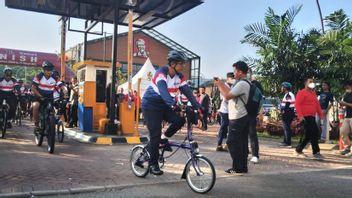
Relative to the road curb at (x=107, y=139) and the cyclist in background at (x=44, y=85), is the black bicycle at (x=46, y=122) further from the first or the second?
the road curb at (x=107, y=139)

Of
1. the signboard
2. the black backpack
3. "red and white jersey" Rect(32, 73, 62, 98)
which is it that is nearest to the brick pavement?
the black backpack

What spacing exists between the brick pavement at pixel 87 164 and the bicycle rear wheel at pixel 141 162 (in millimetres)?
130

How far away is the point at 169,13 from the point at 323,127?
6.08m

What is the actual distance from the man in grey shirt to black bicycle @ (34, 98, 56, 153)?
3865mm

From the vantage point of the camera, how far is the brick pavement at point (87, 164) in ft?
20.0

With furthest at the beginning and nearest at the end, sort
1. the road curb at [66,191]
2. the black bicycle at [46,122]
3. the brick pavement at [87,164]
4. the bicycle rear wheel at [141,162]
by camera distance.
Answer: the black bicycle at [46,122], the bicycle rear wheel at [141,162], the brick pavement at [87,164], the road curb at [66,191]

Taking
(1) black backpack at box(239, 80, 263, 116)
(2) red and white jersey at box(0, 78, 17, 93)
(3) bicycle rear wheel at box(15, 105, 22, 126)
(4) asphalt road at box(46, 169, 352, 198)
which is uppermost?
(2) red and white jersey at box(0, 78, 17, 93)

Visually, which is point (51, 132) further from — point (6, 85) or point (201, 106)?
point (201, 106)

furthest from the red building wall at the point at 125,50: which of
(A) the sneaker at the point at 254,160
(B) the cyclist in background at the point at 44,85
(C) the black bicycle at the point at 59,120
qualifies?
(A) the sneaker at the point at 254,160

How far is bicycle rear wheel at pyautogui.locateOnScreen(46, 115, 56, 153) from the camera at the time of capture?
28.5ft

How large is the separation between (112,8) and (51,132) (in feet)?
16.9

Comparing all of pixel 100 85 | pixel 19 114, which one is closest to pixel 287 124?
pixel 100 85

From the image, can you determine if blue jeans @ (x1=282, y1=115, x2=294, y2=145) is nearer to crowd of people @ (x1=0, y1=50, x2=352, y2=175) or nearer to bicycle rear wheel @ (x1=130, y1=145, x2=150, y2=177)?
crowd of people @ (x1=0, y1=50, x2=352, y2=175)

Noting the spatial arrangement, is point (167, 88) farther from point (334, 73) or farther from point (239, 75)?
point (334, 73)
